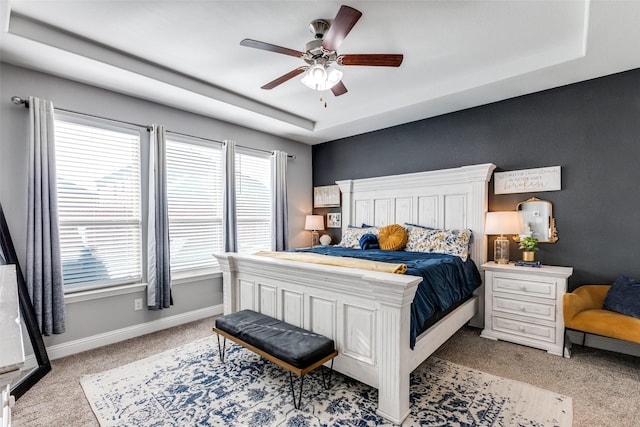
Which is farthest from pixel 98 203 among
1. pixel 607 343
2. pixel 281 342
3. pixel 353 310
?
pixel 607 343

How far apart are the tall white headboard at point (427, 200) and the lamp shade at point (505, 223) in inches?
9.6

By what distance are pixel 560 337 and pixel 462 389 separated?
1278 millimetres

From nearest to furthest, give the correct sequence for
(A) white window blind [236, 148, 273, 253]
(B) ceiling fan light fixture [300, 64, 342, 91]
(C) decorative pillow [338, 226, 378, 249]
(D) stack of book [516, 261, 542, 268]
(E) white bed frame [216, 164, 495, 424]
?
(E) white bed frame [216, 164, 495, 424]
(B) ceiling fan light fixture [300, 64, 342, 91]
(D) stack of book [516, 261, 542, 268]
(C) decorative pillow [338, 226, 378, 249]
(A) white window blind [236, 148, 273, 253]

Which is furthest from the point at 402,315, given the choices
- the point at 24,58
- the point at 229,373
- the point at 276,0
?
the point at 24,58

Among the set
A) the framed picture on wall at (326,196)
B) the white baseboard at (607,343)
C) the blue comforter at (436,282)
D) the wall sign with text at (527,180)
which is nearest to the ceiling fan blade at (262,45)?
the blue comforter at (436,282)

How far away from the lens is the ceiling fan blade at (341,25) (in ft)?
5.67

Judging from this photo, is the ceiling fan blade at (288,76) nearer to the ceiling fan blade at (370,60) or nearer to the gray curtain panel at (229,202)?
the ceiling fan blade at (370,60)

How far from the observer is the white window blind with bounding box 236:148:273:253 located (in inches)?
170

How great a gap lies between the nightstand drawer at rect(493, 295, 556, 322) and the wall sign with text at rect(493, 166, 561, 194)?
3.91ft

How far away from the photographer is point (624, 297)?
2.47 meters

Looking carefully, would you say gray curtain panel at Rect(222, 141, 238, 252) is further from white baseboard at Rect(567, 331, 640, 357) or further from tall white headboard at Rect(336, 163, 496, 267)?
white baseboard at Rect(567, 331, 640, 357)

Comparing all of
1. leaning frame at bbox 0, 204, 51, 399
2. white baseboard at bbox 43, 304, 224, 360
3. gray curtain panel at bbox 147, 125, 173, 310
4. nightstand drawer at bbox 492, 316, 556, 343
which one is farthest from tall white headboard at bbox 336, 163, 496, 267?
leaning frame at bbox 0, 204, 51, 399

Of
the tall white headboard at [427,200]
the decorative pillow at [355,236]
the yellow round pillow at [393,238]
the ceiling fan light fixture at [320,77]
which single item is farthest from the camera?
the decorative pillow at [355,236]

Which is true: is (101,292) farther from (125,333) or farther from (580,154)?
(580,154)
